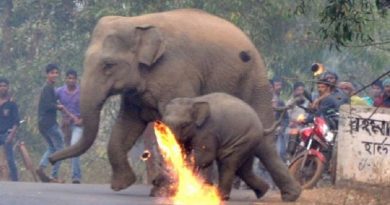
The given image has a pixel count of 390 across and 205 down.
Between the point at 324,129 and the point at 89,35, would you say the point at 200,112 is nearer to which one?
the point at 324,129

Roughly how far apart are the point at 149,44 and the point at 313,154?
127 inches

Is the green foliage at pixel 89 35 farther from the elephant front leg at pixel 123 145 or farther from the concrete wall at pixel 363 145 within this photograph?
the elephant front leg at pixel 123 145

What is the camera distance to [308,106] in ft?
65.9

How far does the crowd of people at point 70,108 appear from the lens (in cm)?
2005

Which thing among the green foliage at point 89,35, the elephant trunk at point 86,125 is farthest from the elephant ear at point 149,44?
the green foliage at point 89,35

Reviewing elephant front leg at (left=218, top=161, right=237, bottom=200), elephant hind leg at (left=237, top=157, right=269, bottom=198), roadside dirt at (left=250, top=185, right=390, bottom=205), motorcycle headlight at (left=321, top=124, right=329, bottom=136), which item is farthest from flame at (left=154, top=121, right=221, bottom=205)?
motorcycle headlight at (left=321, top=124, right=329, bottom=136)

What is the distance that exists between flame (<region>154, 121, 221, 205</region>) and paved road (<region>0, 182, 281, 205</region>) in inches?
10.5

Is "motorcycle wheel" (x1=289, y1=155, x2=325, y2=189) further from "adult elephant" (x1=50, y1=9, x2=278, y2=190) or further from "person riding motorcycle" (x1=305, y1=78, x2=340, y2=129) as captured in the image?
"adult elephant" (x1=50, y1=9, x2=278, y2=190)

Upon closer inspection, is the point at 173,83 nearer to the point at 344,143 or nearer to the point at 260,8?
the point at 344,143

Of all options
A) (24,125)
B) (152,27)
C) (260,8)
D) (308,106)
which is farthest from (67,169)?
(152,27)

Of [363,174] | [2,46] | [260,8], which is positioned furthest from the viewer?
[2,46]

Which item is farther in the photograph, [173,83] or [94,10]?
[94,10]

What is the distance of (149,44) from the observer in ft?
56.2

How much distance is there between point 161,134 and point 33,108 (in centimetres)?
1253
